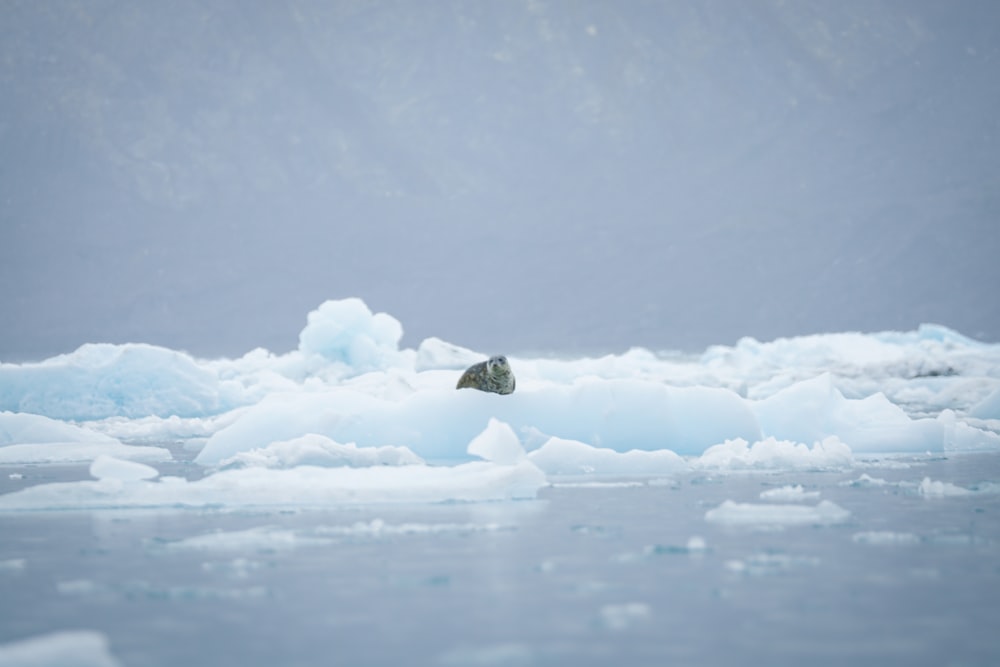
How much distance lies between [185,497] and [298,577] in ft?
7.11

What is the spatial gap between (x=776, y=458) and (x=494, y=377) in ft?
7.74

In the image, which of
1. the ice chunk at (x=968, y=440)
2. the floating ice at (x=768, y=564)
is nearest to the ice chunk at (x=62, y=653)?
the floating ice at (x=768, y=564)

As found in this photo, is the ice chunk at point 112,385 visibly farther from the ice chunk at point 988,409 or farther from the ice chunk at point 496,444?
the ice chunk at point 988,409

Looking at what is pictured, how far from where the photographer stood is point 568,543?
16.6 ft

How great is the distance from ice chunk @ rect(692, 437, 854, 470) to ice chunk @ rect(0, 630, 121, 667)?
18.1ft

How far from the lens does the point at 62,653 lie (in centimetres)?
313

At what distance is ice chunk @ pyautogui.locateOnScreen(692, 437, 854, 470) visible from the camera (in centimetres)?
823

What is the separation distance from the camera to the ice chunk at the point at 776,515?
554 centimetres

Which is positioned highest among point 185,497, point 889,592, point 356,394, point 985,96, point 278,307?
point 985,96

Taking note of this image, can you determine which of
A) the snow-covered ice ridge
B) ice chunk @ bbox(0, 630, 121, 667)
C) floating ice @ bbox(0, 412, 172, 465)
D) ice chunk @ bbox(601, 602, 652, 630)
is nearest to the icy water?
ice chunk @ bbox(601, 602, 652, 630)

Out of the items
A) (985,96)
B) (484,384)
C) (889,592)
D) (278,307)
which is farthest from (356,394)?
(985,96)

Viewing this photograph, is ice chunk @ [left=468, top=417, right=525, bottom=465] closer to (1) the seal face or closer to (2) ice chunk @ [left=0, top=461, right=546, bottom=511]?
(2) ice chunk @ [left=0, top=461, right=546, bottom=511]

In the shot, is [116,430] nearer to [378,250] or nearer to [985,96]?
[378,250]

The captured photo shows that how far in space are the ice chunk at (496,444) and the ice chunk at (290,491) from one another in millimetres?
251
